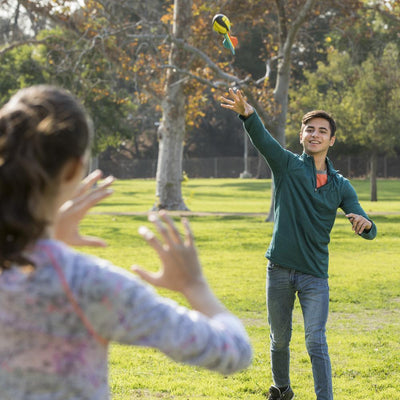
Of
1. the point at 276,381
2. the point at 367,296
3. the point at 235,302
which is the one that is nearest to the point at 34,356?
the point at 276,381

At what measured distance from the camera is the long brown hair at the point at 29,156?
5.09 ft

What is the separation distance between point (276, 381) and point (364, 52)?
1744 inches

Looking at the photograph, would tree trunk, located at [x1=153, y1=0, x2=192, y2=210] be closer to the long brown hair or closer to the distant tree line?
the distant tree line

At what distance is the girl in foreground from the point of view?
1.56 metres

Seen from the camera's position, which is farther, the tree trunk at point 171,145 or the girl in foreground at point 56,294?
the tree trunk at point 171,145

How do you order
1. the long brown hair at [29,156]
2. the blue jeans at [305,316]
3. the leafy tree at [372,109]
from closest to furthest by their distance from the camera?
the long brown hair at [29,156] < the blue jeans at [305,316] < the leafy tree at [372,109]

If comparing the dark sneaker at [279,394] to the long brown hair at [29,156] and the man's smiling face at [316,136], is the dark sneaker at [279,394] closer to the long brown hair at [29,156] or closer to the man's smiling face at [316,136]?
the man's smiling face at [316,136]

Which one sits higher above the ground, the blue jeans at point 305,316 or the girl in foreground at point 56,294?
the girl in foreground at point 56,294

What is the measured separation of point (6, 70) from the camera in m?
35.8

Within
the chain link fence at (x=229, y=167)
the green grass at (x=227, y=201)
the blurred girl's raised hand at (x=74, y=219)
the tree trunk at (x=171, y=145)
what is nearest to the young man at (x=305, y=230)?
the blurred girl's raised hand at (x=74, y=219)

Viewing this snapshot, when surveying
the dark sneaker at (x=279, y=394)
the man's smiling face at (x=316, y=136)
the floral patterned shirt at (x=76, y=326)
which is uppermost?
the man's smiling face at (x=316, y=136)

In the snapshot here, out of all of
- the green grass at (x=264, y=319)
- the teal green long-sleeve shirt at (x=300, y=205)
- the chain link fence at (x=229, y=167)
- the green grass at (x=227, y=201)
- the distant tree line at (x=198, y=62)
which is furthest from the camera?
the chain link fence at (x=229, y=167)

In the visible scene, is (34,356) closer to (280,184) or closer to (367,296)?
(280,184)

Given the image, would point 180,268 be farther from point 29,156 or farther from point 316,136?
point 316,136
